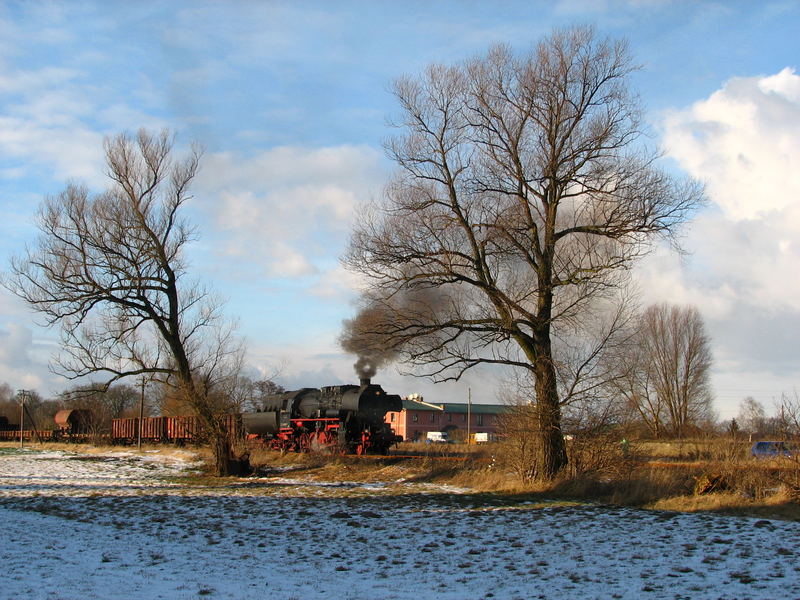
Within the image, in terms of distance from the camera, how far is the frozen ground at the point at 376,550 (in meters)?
8.27

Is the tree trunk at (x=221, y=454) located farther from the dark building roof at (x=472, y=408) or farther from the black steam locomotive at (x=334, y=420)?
the dark building roof at (x=472, y=408)

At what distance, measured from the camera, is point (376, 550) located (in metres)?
10.9

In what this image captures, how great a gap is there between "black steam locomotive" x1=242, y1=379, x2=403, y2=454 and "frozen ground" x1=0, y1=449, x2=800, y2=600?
1213cm

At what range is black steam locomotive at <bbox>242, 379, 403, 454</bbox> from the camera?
2934 centimetres

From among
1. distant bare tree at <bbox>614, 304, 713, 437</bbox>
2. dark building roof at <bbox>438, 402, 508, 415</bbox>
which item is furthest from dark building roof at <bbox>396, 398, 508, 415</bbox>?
distant bare tree at <bbox>614, 304, 713, 437</bbox>

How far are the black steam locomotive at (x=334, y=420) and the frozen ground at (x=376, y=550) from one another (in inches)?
477

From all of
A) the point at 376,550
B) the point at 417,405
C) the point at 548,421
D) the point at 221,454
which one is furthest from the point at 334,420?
the point at 417,405

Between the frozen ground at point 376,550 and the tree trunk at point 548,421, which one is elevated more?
the tree trunk at point 548,421

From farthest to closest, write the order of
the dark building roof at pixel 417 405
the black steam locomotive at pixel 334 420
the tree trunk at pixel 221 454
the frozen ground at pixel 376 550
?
the dark building roof at pixel 417 405 → the black steam locomotive at pixel 334 420 → the tree trunk at pixel 221 454 → the frozen ground at pixel 376 550

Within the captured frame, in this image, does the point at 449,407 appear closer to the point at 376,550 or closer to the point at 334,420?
the point at 334,420

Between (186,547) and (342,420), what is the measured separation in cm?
1889

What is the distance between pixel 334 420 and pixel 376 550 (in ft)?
63.8

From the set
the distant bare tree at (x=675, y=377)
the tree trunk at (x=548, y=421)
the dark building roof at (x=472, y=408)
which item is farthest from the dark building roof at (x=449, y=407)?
the tree trunk at (x=548, y=421)

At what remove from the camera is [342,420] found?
98.2 ft
